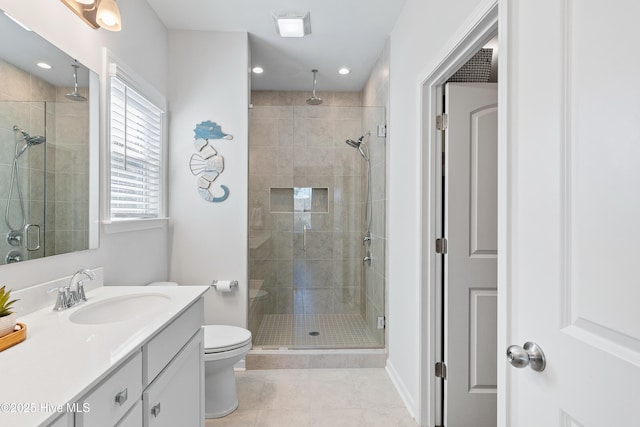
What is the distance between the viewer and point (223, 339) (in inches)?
86.1

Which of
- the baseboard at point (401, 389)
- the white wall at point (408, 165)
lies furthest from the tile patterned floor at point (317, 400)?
the white wall at point (408, 165)

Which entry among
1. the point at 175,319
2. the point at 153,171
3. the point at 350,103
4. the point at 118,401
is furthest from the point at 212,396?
the point at 350,103

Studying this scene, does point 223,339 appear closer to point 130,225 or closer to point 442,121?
point 130,225

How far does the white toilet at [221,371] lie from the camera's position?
2.06 meters

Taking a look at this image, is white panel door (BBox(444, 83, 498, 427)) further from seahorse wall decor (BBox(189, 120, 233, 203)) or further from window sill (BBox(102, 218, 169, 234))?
window sill (BBox(102, 218, 169, 234))

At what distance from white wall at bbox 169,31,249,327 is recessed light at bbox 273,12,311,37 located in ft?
1.14

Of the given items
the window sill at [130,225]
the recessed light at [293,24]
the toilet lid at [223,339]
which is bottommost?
the toilet lid at [223,339]

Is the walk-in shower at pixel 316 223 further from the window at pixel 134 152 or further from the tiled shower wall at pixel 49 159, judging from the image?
the tiled shower wall at pixel 49 159

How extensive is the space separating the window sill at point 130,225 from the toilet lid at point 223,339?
83cm

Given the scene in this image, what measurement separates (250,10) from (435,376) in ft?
8.97

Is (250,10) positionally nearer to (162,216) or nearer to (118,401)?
(162,216)

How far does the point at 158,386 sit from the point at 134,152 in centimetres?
158

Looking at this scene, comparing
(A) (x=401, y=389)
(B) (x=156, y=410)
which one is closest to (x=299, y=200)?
(A) (x=401, y=389)

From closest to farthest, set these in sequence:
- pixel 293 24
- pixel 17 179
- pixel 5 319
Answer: pixel 5 319 < pixel 17 179 < pixel 293 24
